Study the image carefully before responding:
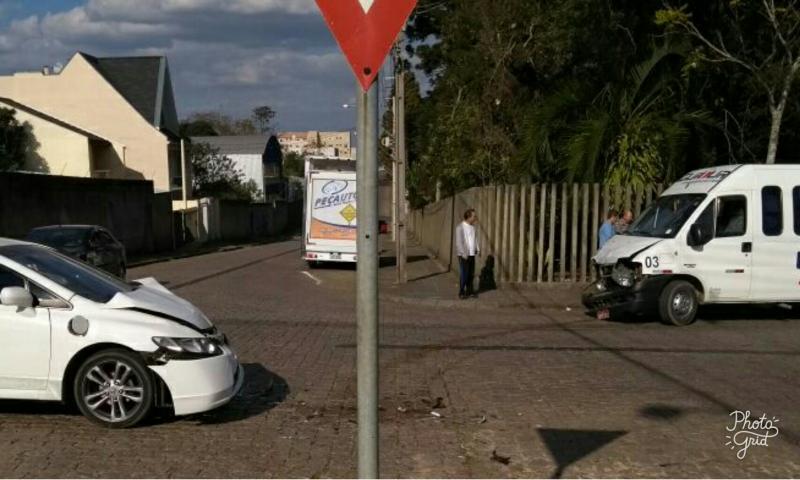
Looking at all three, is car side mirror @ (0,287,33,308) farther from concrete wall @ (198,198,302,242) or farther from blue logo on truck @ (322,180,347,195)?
concrete wall @ (198,198,302,242)

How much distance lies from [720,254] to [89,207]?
22851 mm

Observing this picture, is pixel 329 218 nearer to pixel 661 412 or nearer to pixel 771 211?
pixel 771 211

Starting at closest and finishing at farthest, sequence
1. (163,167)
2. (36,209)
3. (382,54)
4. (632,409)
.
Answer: (382,54)
(632,409)
(36,209)
(163,167)

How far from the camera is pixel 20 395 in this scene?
6.05 m

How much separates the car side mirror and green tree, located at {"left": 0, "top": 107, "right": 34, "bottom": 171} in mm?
32893

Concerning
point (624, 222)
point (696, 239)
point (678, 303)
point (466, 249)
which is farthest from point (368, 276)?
point (624, 222)

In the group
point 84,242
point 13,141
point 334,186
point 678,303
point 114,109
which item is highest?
point 114,109

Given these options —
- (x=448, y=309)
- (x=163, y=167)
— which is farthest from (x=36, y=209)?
(x=163, y=167)

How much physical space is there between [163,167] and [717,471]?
4203cm

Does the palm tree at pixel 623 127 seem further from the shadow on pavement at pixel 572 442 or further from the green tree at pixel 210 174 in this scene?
the green tree at pixel 210 174

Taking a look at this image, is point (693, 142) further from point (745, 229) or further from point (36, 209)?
point (36, 209)

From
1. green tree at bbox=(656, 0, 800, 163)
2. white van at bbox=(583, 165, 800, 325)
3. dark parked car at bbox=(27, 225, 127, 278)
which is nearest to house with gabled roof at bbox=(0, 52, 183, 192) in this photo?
dark parked car at bbox=(27, 225, 127, 278)

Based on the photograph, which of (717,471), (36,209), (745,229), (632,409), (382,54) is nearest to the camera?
(382,54)

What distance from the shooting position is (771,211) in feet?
41.9
